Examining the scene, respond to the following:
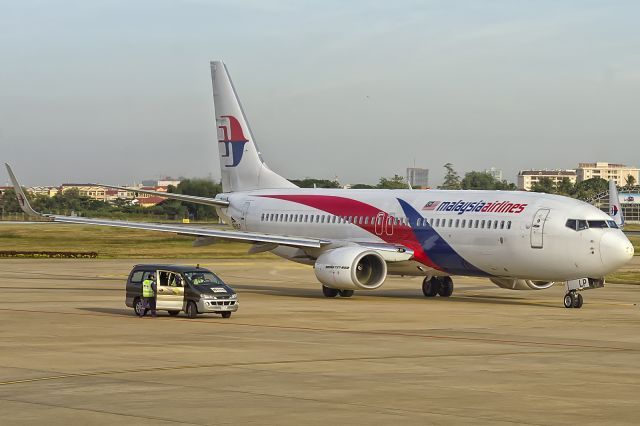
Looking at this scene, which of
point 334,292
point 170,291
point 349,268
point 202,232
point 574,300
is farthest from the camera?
point 202,232

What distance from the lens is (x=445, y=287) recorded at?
A: 5519 cm

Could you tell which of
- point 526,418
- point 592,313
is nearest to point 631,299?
point 592,313

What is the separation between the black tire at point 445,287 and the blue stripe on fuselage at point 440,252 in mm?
4307

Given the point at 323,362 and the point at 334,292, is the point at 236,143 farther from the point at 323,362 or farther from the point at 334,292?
the point at 323,362

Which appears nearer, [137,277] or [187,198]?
[137,277]

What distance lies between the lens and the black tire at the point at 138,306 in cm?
4159

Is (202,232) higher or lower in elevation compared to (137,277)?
higher

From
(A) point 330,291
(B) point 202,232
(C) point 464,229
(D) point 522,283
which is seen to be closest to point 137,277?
(B) point 202,232

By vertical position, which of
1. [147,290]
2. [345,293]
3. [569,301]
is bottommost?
[569,301]

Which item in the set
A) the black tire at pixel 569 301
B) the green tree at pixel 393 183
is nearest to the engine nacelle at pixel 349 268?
the black tire at pixel 569 301

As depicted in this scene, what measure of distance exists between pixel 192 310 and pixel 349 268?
34.7 ft

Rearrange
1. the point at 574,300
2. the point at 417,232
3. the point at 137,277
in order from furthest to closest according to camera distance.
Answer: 1. the point at 417,232
2. the point at 574,300
3. the point at 137,277

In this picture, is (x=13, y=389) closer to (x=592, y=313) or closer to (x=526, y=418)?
(x=526, y=418)

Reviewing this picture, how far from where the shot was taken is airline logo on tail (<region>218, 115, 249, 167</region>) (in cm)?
6266
